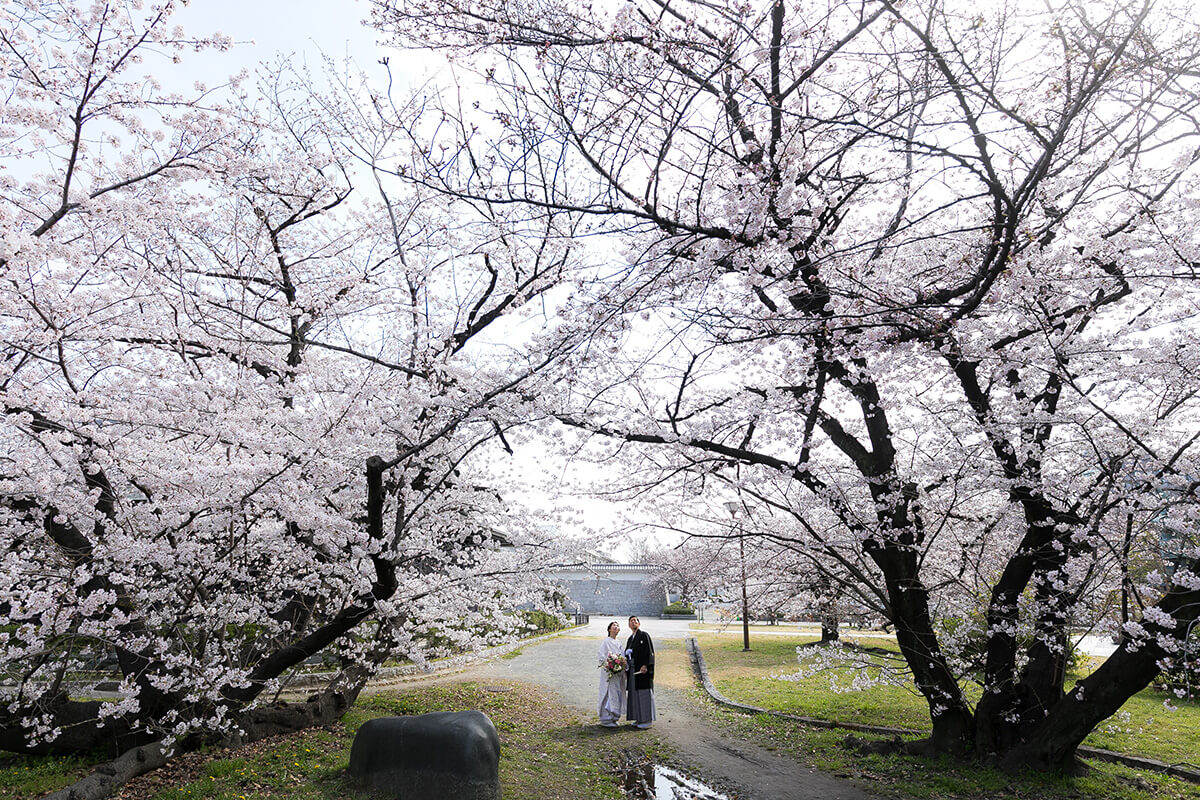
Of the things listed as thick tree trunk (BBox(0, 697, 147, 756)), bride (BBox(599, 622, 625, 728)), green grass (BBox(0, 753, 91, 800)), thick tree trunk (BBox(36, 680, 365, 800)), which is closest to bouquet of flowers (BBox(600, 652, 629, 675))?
bride (BBox(599, 622, 625, 728))

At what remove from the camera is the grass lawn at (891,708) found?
7.17m

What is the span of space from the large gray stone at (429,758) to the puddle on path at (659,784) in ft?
4.36

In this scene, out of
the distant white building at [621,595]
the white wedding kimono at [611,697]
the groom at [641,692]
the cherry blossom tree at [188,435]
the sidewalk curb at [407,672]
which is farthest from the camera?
the distant white building at [621,595]

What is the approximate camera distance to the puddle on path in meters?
5.91

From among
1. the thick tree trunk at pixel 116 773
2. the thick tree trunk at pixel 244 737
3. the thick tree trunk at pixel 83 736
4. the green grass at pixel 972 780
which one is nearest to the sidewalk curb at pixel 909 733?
A: the green grass at pixel 972 780

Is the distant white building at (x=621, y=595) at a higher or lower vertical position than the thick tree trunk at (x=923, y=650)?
lower

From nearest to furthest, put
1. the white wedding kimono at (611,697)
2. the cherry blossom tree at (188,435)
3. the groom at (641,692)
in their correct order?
the cherry blossom tree at (188,435), the groom at (641,692), the white wedding kimono at (611,697)

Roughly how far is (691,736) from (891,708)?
344cm

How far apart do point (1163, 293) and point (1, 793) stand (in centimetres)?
1059

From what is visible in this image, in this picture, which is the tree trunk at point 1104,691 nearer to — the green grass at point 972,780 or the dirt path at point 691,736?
the green grass at point 972,780

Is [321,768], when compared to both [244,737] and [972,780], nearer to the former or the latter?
[244,737]

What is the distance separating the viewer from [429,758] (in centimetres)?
550

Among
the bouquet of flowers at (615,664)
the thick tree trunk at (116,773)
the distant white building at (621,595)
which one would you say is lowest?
the distant white building at (621,595)

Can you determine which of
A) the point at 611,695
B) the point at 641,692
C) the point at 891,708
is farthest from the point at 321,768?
the point at 891,708
